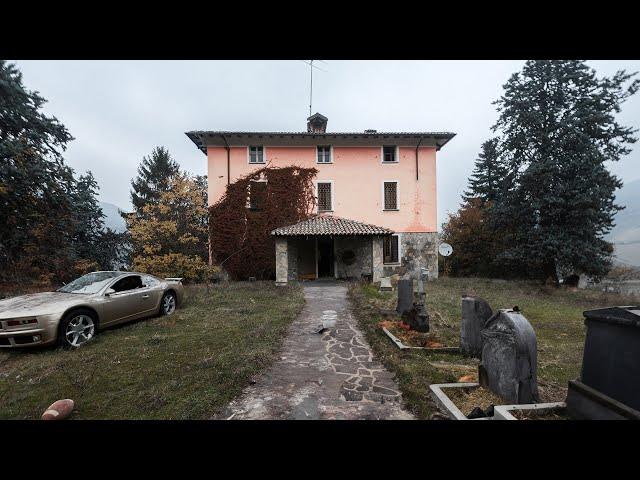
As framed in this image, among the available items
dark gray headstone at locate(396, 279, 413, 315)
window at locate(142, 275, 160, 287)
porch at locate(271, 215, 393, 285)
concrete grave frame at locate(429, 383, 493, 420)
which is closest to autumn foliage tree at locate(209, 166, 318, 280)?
porch at locate(271, 215, 393, 285)

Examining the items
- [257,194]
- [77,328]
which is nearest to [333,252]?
[257,194]

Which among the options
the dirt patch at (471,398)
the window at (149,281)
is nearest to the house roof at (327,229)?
the window at (149,281)

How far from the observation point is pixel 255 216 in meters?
17.6

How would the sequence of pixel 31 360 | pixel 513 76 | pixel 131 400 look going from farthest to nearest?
pixel 513 76, pixel 31 360, pixel 131 400

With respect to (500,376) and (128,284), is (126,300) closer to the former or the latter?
(128,284)

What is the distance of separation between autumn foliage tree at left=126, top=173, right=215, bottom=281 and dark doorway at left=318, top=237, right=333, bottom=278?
6.42m

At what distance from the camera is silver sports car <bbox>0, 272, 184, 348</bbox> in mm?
5199

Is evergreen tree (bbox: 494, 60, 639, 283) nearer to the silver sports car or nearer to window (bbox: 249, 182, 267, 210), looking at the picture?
window (bbox: 249, 182, 267, 210)

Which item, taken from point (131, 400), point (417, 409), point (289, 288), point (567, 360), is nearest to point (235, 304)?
point (289, 288)

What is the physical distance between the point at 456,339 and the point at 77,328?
801 centimetres

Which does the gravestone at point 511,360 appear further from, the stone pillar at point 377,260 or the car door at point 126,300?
the stone pillar at point 377,260
